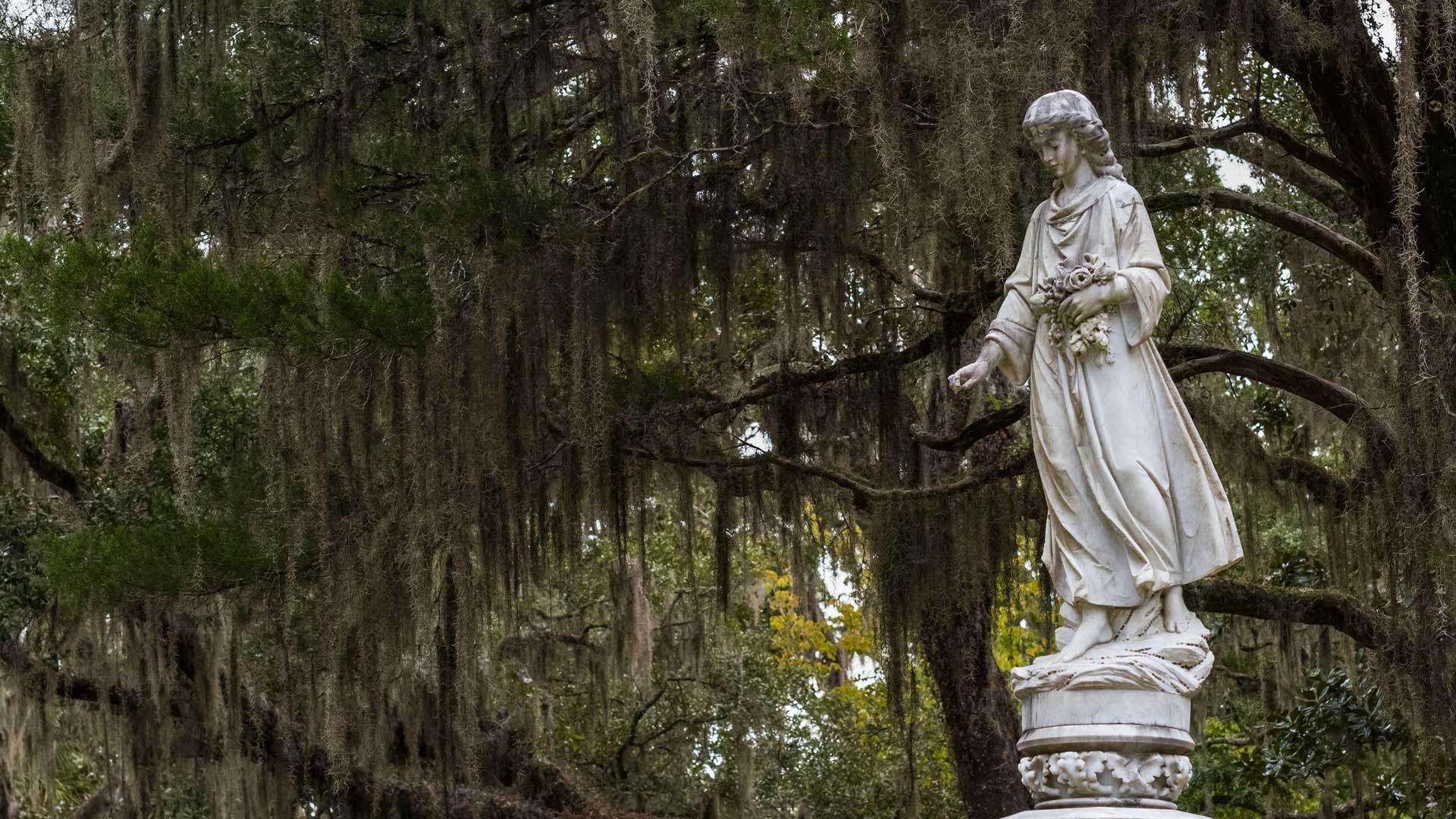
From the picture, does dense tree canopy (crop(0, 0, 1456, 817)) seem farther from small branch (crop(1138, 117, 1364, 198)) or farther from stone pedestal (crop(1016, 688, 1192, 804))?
stone pedestal (crop(1016, 688, 1192, 804))

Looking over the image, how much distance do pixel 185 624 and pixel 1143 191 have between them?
6.16m

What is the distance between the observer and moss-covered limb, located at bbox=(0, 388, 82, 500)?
13.3 m

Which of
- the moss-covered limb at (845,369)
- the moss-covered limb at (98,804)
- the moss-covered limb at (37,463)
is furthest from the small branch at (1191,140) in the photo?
the moss-covered limb at (98,804)

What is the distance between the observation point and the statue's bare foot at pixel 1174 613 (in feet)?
19.2

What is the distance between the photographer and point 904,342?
11.5 m

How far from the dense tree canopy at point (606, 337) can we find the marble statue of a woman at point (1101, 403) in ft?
5.65

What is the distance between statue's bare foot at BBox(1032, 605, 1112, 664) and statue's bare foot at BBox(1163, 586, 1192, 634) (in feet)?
0.55

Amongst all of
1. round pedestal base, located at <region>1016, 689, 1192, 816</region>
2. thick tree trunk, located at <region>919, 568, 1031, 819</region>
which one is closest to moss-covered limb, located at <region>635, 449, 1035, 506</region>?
thick tree trunk, located at <region>919, 568, 1031, 819</region>

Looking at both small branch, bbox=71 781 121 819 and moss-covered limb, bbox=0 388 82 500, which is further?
small branch, bbox=71 781 121 819

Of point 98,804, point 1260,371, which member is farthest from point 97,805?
point 1260,371

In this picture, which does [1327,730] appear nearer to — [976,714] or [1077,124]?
[976,714]

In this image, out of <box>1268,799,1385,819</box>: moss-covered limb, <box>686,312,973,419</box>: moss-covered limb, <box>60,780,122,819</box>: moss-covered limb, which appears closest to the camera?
<box>686,312,973,419</box>: moss-covered limb

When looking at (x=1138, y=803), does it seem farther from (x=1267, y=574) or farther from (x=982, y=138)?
(x=1267, y=574)

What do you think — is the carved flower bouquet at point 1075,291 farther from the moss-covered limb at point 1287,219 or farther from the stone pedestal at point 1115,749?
the moss-covered limb at point 1287,219
